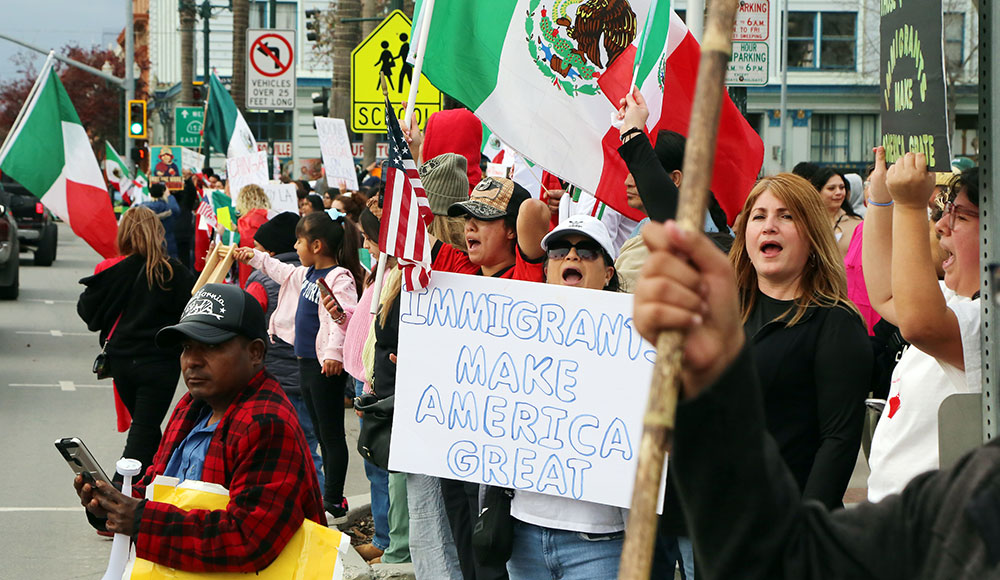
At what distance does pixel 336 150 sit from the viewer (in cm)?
1541

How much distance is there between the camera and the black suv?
29031mm

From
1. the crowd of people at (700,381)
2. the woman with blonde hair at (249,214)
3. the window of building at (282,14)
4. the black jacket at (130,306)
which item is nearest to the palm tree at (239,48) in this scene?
the woman with blonde hair at (249,214)

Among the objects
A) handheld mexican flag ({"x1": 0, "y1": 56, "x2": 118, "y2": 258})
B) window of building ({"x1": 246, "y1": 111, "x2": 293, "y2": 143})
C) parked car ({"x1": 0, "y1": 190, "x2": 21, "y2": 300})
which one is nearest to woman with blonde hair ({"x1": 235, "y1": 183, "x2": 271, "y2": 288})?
handheld mexican flag ({"x1": 0, "y1": 56, "x2": 118, "y2": 258})

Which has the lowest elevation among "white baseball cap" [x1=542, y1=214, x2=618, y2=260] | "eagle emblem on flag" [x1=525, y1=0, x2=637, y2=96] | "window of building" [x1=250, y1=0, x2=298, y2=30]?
"white baseball cap" [x1=542, y1=214, x2=618, y2=260]

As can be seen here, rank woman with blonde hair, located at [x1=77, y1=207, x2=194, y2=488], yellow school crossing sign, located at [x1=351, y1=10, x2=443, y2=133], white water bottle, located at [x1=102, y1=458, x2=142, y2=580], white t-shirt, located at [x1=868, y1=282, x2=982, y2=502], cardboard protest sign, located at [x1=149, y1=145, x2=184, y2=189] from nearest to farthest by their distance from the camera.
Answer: white t-shirt, located at [x1=868, y1=282, x2=982, y2=502], white water bottle, located at [x1=102, y1=458, x2=142, y2=580], woman with blonde hair, located at [x1=77, y1=207, x2=194, y2=488], yellow school crossing sign, located at [x1=351, y1=10, x2=443, y2=133], cardboard protest sign, located at [x1=149, y1=145, x2=184, y2=189]

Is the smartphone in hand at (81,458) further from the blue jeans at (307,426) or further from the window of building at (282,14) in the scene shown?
the window of building at (282,14)

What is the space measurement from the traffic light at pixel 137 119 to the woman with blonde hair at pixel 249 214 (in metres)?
23.9

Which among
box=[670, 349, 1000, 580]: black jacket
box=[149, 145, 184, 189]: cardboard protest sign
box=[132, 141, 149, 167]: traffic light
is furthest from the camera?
box=[132, 141, 149, 167]: traffic light

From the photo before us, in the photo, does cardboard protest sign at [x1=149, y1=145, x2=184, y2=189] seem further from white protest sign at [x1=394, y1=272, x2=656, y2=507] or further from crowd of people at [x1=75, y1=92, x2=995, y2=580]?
white protest sign at [x1=394, y1=272, x2=656, y2=507]

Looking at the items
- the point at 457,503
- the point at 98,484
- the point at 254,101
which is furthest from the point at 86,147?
the point at 254,101

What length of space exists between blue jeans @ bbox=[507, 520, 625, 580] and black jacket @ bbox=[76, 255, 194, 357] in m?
4.61

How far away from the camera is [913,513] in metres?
1.78

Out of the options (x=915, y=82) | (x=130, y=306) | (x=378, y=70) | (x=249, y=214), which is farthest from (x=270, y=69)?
(x=915, y=82)

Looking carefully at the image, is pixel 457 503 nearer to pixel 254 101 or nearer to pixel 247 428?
pixel 247 428
